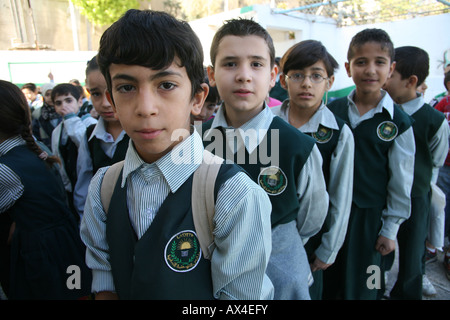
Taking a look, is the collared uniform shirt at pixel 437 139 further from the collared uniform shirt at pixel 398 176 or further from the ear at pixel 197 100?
the ear at pixel 197 100

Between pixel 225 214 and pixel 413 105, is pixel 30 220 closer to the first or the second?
pixel 225 214

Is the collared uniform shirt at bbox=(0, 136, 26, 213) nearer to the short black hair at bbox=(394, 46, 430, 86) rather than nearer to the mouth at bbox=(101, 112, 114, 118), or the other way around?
the mouth at bbox=(101, 112, 114, 118)

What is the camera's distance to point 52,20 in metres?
15.7

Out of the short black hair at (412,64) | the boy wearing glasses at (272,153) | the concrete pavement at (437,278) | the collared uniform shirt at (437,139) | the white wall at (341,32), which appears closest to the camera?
the boy wearing glasses at (272,153)

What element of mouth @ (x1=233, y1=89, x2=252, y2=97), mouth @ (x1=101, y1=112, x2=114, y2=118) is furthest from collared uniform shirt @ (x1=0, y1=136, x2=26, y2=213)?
mouth @ (x1=233, y1=89, x2=252, y2=97)

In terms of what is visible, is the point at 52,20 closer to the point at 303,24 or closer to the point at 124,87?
the point at 303,24

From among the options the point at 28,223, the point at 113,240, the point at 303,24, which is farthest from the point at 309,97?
the point at 303,24

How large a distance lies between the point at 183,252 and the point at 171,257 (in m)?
0.04

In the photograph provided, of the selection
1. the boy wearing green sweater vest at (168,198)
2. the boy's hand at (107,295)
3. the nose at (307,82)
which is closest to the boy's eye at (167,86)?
the boy wearing green sweater vest at (168,198)

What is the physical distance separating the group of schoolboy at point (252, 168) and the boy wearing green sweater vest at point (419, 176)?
0.01 metres

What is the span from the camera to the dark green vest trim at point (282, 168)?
1389 millimetres

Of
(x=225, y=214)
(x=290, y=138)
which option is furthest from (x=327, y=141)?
(x=225, y=214)

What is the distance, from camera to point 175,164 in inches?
40.6

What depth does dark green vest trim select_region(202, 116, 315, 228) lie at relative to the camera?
54.7 inches
